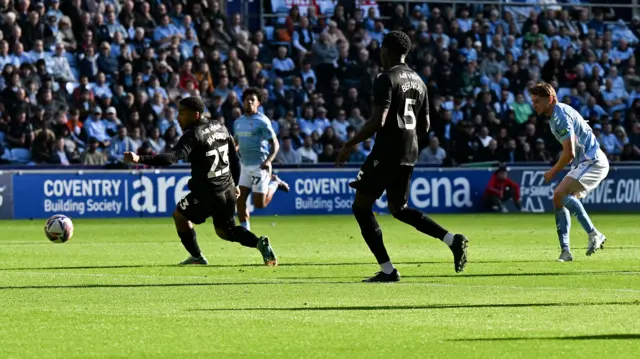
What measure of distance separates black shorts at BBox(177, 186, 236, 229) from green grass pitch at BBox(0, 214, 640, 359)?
0.56 metres

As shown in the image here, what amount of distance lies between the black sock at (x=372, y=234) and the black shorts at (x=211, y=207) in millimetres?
2360

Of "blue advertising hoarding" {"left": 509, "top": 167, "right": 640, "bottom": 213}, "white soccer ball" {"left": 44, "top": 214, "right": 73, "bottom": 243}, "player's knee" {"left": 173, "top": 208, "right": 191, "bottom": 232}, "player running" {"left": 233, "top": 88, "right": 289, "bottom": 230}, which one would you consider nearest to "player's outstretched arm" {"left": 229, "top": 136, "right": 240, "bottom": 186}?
"player's knee" {"left": 173, "top": 208, "right": 191, "bottom": 232}

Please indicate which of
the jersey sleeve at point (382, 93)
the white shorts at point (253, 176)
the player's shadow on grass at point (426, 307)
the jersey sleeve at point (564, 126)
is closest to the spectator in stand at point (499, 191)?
the white shorts at point (253, 176)

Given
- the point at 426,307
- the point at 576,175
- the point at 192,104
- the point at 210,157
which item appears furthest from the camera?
the point at 576,175

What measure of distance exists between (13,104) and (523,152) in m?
13.0

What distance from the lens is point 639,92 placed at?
1526 inches

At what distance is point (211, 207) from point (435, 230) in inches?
114

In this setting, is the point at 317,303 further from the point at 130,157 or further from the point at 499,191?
the point at 499,191

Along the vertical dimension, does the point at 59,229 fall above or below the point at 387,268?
below

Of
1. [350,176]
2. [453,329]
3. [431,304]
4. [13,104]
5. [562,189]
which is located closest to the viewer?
[453,329]

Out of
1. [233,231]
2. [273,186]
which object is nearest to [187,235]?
[233,231]

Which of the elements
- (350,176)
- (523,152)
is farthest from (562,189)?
(523,152)

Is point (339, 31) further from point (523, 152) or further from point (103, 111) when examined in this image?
point (103, 111)

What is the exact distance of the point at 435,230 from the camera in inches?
503
